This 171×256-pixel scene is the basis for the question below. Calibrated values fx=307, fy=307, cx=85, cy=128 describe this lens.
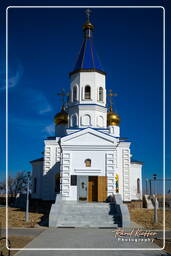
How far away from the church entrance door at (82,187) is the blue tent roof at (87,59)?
8.98 m

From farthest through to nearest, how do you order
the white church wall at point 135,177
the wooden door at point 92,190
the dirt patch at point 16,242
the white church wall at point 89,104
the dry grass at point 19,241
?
the white church wall at point 135,177, the white church wall at point 89,104, the wooden door at point 92,190, the dry grass at point 19,241, the dirt patch at point 16,242

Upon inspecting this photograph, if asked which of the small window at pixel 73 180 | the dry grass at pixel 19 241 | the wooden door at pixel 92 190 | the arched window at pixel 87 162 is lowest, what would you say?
the dry grass at pixel 19 241

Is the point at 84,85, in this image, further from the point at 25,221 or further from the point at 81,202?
the point at 25,221

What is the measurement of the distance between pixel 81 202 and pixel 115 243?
26.0 ft

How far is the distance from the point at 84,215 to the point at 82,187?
307cm

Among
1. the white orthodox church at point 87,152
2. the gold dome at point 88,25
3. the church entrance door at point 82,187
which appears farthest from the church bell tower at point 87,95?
the church entrance door at point 82,187

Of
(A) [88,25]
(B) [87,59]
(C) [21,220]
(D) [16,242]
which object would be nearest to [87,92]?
(B) [87,59]

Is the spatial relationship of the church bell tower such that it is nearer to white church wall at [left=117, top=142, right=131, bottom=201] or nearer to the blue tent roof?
the blue tent roof

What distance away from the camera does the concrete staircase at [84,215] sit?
15.4 m

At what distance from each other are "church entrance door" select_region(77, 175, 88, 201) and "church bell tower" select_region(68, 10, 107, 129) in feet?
16.9

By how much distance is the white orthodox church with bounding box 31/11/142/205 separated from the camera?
63.2ft

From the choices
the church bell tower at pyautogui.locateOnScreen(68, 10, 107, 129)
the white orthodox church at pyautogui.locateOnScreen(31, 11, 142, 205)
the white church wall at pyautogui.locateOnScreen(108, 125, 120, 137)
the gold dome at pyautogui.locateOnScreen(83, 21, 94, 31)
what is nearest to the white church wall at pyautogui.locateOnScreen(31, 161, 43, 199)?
the white orthodox church at pyautogui.locateOnScreen(31, 11, 142, 205)

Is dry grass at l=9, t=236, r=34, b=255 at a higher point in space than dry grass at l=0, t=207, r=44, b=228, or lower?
higher

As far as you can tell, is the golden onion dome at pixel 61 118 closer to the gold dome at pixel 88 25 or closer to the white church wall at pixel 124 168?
the white church wall at pixel 124 168
